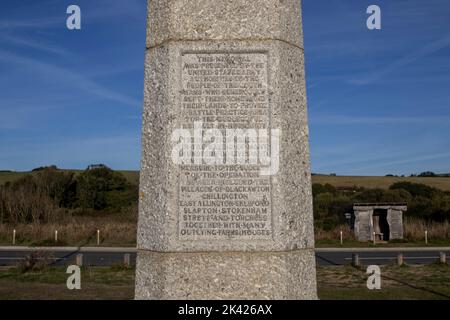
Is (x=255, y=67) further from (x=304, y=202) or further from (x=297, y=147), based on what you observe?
(x=304, y=202)

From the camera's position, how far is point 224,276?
4.11m

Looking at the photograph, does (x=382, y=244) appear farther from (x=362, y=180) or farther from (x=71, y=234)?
(x=362, y=180)

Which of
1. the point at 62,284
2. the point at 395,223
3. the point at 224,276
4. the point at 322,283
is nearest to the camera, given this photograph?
the point at 224,276

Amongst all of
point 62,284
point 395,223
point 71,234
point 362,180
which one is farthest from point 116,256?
point 362,180

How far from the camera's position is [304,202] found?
14.8 ft

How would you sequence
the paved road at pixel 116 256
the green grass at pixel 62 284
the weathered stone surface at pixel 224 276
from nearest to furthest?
the weathered stone surface at pixel 224 276 → the green grass at pixel 62 284 → the paved road at pixel 116 256

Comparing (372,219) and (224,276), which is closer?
(224,276)

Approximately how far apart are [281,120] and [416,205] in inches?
1296

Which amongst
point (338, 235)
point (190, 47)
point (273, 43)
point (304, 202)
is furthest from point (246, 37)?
point (338, 235)

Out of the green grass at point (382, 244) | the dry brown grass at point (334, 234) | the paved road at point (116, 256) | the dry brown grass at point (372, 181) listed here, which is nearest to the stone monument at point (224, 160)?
the paved road at point (116, 256)

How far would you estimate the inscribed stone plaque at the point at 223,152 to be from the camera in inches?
167

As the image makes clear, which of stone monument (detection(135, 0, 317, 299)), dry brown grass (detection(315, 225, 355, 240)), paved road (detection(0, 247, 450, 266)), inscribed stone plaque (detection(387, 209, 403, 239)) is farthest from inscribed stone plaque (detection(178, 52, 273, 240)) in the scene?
inscribed stone plaque (detection(387, 209, 403, 239))

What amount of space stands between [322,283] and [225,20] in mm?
9058

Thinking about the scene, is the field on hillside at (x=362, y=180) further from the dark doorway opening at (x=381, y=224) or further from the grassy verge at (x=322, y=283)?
the grassy verge at (x=322, y=283)
